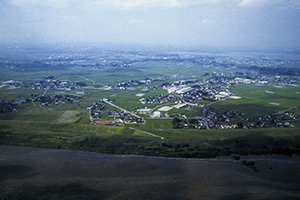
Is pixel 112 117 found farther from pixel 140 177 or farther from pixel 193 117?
pixel 140 177

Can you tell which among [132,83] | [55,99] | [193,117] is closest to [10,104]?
[55,99]

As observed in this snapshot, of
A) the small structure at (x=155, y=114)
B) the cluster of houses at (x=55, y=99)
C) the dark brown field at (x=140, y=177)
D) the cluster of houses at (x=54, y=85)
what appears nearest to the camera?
the dark brown field at (x=140, y=177)

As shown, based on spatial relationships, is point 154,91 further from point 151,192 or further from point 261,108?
point 151,192

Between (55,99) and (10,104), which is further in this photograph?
(55,99)

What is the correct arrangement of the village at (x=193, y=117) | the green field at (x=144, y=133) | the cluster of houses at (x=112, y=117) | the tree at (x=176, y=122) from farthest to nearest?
the cluster of houses at (x=112, y=117) < the village at (x=193, y=117) < the tree at (x=176, y=122) < the green field at (x=144, y=133)

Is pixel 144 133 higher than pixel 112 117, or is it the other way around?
pixel 112 117

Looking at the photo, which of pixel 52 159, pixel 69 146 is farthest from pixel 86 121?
pixel 52 159

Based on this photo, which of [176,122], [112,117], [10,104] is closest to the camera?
[176,122]

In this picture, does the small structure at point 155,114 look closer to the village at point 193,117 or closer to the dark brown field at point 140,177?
the village at point 193,117

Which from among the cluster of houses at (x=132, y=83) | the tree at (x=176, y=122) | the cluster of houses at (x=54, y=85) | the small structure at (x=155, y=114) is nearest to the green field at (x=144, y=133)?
the tree at (x=176, y=122)

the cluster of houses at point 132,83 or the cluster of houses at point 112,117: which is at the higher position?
the cluster of houses at point 132,83

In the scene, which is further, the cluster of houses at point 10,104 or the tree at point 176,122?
the cluster of houses at point 10,104

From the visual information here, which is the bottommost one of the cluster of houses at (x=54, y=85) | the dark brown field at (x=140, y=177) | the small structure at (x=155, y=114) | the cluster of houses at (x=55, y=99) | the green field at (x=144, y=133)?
the dark brown field at (x=140, y=177)
